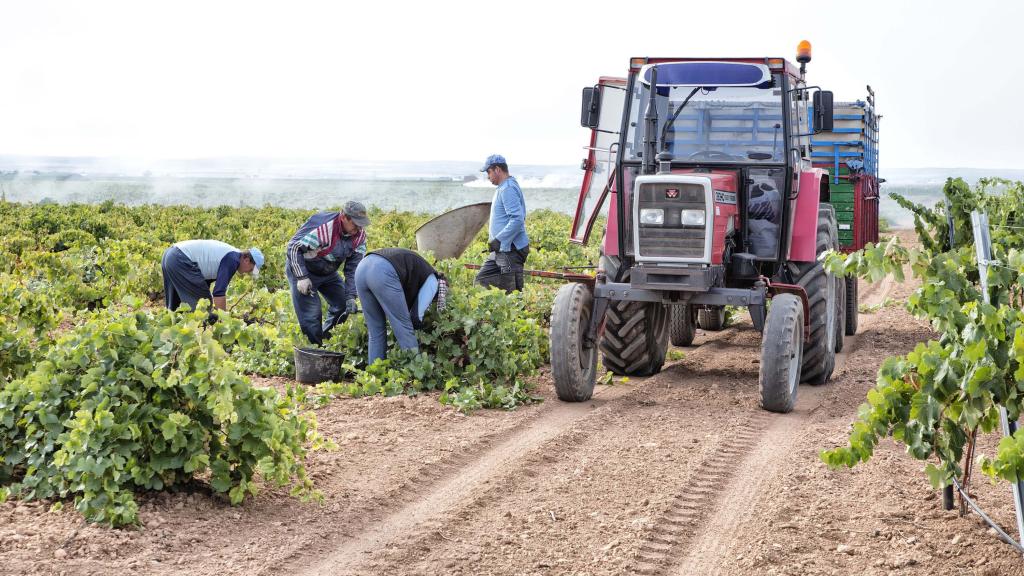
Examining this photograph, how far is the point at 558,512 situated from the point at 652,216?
2903 mm

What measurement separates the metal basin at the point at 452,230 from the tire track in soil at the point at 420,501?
2826mm

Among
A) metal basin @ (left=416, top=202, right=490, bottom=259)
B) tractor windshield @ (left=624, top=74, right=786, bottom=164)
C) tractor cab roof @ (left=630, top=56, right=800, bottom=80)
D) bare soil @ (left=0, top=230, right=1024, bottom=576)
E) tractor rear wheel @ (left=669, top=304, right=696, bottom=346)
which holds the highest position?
tractor cab roof @ (left=630, top=56, right=800, bottom=80)

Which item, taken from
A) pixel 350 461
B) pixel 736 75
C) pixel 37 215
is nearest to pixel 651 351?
pixel 736 75

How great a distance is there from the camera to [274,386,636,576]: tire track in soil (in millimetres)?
4402

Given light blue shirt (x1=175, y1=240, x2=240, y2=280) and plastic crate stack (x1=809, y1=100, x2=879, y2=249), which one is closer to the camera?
light blue shirt (x1=175, y1=240, x2=240, y2=280)

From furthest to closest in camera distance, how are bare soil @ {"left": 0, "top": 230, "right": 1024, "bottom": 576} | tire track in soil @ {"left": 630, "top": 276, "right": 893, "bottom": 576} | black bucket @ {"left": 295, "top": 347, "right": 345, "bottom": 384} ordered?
black bucket @ {"left": 295, "top": 347, "right": 345, "bottom": 384}
tire track in soil @ {"left": 630, "top": 276, "right": 893, "bottom": 576}
bare soil @ {"left": 0, "top": 230, "right": 1024, "bottom": 576}

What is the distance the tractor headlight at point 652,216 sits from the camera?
7.29 metres

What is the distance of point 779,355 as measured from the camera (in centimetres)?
699

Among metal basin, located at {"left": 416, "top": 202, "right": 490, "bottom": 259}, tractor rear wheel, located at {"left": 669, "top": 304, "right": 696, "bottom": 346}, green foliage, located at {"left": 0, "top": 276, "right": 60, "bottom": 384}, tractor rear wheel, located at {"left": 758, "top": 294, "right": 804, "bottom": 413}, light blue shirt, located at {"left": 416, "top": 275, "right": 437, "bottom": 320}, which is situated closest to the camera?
green foliage, located at {"left": 0, "top": 276, "right": 60, "bottom": 384}

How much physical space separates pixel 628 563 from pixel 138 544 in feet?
6.80

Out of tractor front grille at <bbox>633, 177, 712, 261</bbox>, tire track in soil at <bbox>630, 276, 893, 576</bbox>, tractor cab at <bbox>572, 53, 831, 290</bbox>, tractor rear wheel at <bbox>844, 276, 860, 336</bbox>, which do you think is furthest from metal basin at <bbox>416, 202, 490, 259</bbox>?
tractor rear wheel at <bbox>844, 276, 860, 336</bbox>

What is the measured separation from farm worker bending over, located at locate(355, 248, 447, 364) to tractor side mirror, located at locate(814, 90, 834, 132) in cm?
295

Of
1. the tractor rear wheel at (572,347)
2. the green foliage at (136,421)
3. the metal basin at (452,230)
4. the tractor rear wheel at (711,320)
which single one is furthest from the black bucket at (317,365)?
the tractor rear wheel at (711,320)

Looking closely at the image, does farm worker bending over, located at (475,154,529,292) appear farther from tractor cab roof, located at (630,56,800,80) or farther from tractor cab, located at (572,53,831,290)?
tractor cab roof, located at (630,56,800,80)
